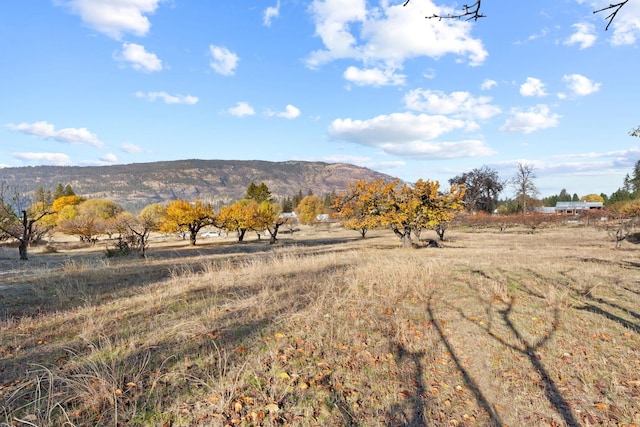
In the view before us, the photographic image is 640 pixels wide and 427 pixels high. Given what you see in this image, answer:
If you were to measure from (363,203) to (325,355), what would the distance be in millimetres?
18897

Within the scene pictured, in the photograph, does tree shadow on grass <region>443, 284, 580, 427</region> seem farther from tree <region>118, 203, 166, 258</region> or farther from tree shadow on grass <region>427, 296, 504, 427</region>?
tree <region>118, 203, 166, 258</region>

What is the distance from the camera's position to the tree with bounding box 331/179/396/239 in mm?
23172

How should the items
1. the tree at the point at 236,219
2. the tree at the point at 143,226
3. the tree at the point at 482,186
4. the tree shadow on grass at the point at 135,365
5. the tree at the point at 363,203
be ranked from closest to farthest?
the tree shadow on grass at the point at 135,365 < the tree at the point at 363,203 < the tree at the point at 143,226 < the tree at the point at 236,219 < the tree at the point at 482,186

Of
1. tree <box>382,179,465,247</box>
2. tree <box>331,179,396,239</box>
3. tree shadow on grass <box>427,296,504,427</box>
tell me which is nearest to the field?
tree shadow on grass <box>427,296,504,427</box>

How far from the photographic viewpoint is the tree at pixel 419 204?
72.9 feet

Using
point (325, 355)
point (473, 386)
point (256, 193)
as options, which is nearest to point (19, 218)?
point (325, 355)

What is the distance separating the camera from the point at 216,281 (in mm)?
9469

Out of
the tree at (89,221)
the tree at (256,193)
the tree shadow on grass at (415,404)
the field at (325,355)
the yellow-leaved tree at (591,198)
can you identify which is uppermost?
the yellow-leaved tree at (591,198)

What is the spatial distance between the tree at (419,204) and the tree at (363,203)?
537 millimetres

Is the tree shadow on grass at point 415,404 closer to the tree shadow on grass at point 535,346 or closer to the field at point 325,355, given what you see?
the field at point 325,355

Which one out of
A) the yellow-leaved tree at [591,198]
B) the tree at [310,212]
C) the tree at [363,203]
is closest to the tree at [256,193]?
the tree at [310,212]

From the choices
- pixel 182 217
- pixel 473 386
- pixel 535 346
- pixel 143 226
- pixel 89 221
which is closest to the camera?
pixel 473 386

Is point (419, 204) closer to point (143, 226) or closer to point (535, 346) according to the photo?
point (535, 346)

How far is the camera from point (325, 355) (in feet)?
16.9
